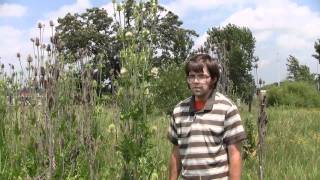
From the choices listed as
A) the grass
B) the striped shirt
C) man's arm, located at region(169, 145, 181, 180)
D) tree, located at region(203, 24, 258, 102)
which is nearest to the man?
the striped shirt

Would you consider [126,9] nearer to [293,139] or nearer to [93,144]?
[93,144]

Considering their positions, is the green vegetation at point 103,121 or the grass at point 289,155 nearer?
the green vegetation at point 103,121

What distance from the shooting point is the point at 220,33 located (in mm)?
37281

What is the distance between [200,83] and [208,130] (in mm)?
289

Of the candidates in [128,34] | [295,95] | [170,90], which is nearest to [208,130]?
[128,34]

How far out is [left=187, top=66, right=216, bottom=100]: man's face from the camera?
10.9 ft

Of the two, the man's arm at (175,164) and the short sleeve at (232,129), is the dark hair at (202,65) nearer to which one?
the short sleeve at (232,129)

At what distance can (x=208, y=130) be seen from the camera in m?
3.29

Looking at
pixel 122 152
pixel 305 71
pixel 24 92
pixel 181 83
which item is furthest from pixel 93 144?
pixel 305 71

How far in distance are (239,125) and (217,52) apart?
11.1ft

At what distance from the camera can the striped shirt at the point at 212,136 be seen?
3266mm

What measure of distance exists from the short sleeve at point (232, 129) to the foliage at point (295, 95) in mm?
19456

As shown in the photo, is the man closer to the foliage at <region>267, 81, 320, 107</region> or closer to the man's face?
the man's face

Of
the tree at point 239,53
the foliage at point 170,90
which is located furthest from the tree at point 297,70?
the foliage at point 170,90
